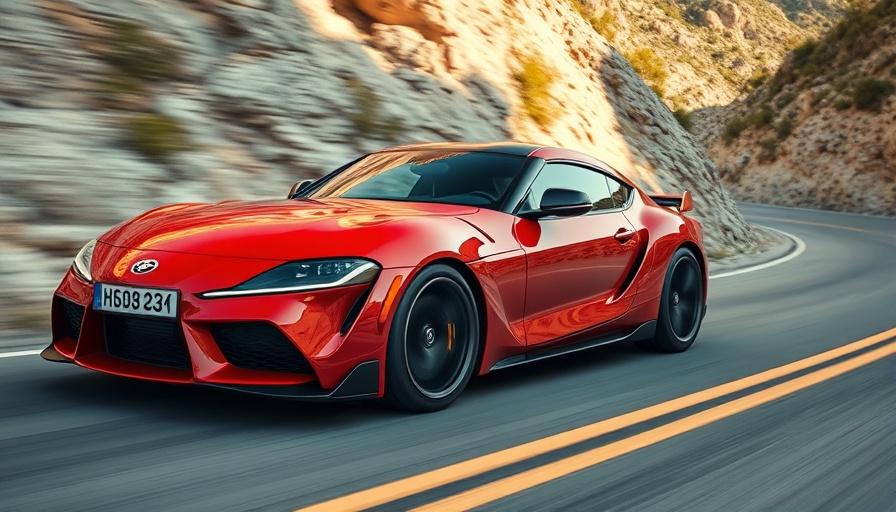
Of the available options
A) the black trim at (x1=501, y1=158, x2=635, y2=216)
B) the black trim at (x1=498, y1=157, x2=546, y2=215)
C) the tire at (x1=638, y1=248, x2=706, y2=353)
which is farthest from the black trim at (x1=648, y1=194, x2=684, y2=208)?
the black trim at (x1=498, y1=157, x2=546, y2=215)

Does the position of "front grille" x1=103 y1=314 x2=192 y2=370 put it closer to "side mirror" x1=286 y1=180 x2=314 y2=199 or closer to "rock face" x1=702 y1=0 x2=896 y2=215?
"side mirror" x1=286 y1=180 x2=314 y2=199

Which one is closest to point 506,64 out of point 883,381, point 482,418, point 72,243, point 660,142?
point 660,142

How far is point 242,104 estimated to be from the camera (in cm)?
1186

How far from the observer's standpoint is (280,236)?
15.7 ft

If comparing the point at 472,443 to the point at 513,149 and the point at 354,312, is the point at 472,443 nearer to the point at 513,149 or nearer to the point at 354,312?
the point at 354,312

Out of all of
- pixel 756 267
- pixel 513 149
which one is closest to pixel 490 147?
pixel 513 149

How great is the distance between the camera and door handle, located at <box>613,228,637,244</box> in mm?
6539

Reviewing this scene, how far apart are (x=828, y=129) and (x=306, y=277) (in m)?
37.8

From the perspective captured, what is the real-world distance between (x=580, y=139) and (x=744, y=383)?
11.5 m

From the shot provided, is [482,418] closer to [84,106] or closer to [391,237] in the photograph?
[391,237]


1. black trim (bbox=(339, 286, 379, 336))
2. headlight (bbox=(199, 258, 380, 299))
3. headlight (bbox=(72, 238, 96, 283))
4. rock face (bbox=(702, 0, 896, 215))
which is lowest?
rock face (bbox=(702, 0, 896, 215))

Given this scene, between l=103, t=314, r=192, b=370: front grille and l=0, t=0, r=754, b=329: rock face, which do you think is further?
l=0, t=0, r=754, b=329: rock face

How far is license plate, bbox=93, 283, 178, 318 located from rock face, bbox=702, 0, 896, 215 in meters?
33.9

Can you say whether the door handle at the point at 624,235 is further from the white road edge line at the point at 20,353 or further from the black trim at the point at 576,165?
the white road edge line at the point at 20,353
